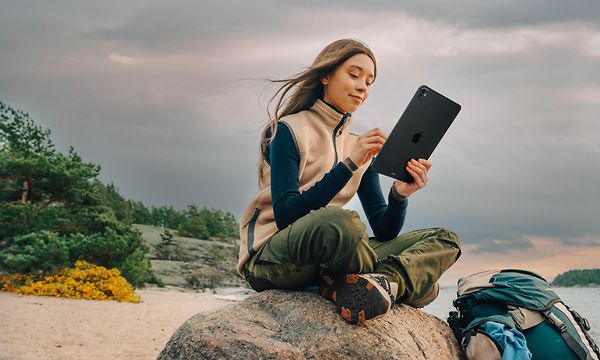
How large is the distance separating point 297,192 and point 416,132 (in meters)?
0.86

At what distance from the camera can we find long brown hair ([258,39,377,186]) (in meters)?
4.41

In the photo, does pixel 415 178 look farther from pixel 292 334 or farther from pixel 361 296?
Answer: pixel 292 334

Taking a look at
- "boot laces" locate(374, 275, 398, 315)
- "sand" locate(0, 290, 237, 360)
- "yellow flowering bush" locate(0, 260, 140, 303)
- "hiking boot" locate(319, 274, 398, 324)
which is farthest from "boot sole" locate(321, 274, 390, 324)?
"yellow flowering bush" locate(0, 260, 140, 303)

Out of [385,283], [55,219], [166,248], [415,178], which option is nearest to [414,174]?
[415,178]

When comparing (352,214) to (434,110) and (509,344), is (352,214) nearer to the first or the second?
(434,110)

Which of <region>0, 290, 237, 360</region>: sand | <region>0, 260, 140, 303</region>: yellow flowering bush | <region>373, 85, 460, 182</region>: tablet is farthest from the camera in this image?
<region>0, 260, 140, 303</region>: yellow flowering bush

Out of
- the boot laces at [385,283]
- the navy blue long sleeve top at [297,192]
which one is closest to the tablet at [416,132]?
the navy blue long sleeve top at [297,192]

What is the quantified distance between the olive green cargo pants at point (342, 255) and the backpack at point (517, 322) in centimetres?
44

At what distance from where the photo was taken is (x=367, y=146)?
3805mm

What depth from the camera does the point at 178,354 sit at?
3826mm

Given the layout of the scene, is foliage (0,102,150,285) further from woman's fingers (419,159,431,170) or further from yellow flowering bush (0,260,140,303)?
woman's fingers (419,159,431,170)

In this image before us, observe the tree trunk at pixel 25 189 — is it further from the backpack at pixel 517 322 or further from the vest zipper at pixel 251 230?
the backpack at pixel 517 322

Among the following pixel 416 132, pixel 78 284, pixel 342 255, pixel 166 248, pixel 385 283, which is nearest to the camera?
pixel 342 255

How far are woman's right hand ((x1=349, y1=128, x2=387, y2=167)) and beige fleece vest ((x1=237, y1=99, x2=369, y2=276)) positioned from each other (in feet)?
1.42
